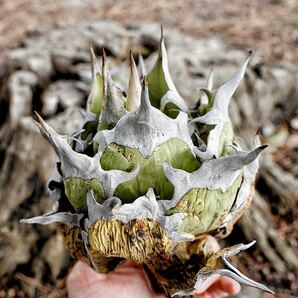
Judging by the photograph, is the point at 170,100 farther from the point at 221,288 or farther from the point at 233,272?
the point at 221,288

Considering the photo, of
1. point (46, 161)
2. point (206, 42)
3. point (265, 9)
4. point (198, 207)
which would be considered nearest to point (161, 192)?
point (198, 207)

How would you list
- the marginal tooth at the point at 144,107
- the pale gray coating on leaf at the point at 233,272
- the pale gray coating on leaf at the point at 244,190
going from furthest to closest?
the pale gray coating on leaf at the point at 244,190 < the pale gray coating on leaf at the point at 233,272 < the marginal tooth at the point at 144,107

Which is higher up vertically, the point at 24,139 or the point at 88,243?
the point at 88,243

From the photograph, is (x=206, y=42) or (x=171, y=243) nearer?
(x=171, y=243)

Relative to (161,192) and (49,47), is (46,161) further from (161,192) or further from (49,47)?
(161,192)

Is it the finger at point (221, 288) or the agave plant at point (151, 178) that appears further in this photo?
the finger at point (221, 288)

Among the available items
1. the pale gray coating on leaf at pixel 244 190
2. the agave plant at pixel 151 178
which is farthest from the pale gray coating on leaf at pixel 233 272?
the pale gray coating on leaf at pixel 244 190

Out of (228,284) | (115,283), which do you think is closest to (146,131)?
(115,283)

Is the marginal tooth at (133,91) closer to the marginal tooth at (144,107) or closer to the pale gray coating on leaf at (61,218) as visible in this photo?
the marginal tooth at (144,107)
